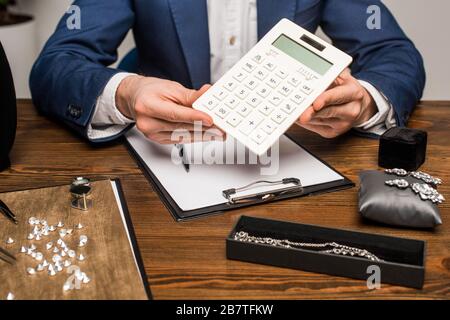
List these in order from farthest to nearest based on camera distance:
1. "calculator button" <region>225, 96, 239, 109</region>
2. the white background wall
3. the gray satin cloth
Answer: the white background wall
"calculator button" <region>225, 96, 239, 109</region>
the gray satin cloth

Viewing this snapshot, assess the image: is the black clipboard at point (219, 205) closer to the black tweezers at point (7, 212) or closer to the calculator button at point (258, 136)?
the calculator button at point (258, 136)

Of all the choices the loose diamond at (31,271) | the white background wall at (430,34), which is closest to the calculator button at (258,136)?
the loose diamond at (31,271)

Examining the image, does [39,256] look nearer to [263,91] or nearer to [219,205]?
[219,205]

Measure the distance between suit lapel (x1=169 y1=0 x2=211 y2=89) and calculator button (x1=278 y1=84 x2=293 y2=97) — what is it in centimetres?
47

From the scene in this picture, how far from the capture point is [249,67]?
2.78 ft

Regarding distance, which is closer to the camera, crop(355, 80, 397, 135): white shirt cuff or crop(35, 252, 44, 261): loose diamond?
crop(35, 252, 44, 261): loose diamond

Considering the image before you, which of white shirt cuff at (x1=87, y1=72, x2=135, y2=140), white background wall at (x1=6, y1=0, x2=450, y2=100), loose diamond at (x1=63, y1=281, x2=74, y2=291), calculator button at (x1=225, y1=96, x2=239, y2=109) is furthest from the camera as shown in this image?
white background wall at (x1=6, y1=0, x2=450, y2=100)

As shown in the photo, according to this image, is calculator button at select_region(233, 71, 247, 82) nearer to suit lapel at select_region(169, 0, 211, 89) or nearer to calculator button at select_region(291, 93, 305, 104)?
calculator button at select_region(291, 93, 305, 104)

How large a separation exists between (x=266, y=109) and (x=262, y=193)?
0.11m

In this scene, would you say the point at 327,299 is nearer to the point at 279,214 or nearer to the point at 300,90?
the point at 279,214

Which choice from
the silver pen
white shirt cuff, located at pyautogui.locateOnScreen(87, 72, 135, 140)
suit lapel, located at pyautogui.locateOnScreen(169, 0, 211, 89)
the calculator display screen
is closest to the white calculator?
the calculator display screen

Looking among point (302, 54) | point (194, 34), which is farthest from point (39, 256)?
point (194, 34)

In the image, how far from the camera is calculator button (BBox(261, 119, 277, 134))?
78cm
